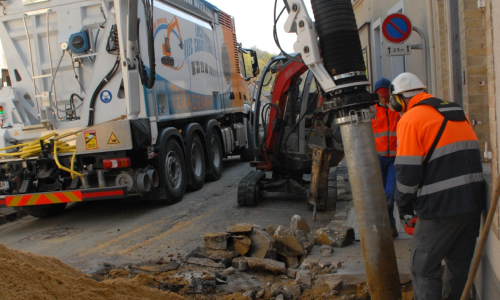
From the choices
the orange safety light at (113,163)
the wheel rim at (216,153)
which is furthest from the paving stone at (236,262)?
the wheel rim at (216,153)

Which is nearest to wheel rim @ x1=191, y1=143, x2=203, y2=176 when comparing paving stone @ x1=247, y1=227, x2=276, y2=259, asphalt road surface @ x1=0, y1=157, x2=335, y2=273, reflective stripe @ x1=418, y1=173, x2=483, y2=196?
asphalt road surface @ x1=0, y1=157, x2=335, y2=273

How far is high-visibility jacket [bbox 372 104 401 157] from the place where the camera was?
495cm

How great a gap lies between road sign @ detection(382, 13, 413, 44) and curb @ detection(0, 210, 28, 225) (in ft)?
21.8

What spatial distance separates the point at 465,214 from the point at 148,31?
5414mm

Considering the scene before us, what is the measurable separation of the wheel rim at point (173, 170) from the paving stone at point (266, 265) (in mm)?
3607

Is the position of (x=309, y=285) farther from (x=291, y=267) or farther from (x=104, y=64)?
(x=104, y=64)

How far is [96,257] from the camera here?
5.28 m

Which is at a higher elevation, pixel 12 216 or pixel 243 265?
pixel 12 216

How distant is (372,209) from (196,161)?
6293mm

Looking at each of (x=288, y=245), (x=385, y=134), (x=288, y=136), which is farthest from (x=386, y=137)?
(x=288, y=136)

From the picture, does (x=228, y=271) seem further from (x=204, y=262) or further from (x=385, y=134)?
(x=385, y=134)

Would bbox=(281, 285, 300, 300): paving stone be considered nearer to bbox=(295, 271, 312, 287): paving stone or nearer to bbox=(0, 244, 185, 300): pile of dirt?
bbox=(295, 271, 312, 287): paving stone

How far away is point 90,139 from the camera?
6641 millimetres

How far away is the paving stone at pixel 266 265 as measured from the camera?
4.26 metres
